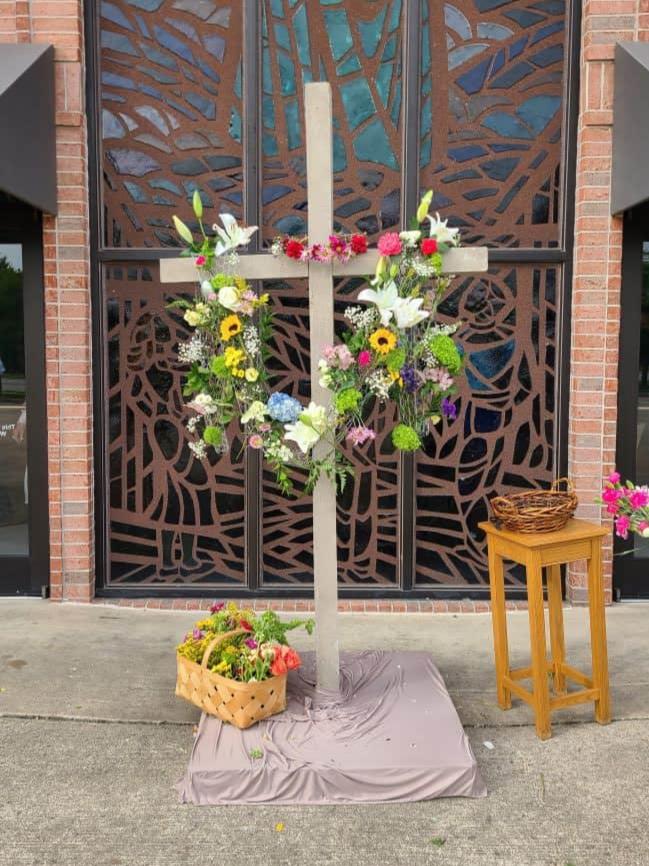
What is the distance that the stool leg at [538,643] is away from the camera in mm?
3377

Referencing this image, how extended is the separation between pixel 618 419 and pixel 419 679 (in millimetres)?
2328

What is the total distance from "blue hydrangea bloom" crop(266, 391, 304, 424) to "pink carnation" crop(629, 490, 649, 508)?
124 centimetres

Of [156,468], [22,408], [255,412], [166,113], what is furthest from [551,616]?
[166,113]

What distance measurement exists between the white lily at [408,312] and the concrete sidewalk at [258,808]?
172 centimetres

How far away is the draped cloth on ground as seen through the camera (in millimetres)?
3035

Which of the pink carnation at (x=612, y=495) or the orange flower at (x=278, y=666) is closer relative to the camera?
the pink carnation at (x=612, y=495)

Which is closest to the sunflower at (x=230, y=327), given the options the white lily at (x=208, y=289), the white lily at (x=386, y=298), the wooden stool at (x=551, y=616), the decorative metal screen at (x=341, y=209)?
the white lily at (x=208, y=289)

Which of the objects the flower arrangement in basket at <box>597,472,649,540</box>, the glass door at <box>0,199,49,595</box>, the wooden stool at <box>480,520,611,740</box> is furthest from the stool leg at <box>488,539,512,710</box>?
the glass door at <box>0,199,49,595</box>

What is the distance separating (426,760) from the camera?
122 inches

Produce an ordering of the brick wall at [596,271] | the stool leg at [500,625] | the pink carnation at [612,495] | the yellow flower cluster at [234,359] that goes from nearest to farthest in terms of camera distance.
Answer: the pink carnation at [612,495] → the yellow flower cluster at [234,359] → the stool leg at [500,625] → the brick wall at [596,271]

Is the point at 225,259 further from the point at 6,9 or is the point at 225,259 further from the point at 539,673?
the point at 6,9

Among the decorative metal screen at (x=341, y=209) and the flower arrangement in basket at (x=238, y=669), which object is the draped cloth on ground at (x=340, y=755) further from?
the decorative metal screen at (x=341, y=209)

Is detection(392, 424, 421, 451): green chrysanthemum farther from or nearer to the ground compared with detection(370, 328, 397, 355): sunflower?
nearer to the ground

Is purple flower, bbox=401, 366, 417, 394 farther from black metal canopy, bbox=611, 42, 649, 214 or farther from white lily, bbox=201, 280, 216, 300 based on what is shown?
black metal canopy, bbox=611, 42, 649, 214
